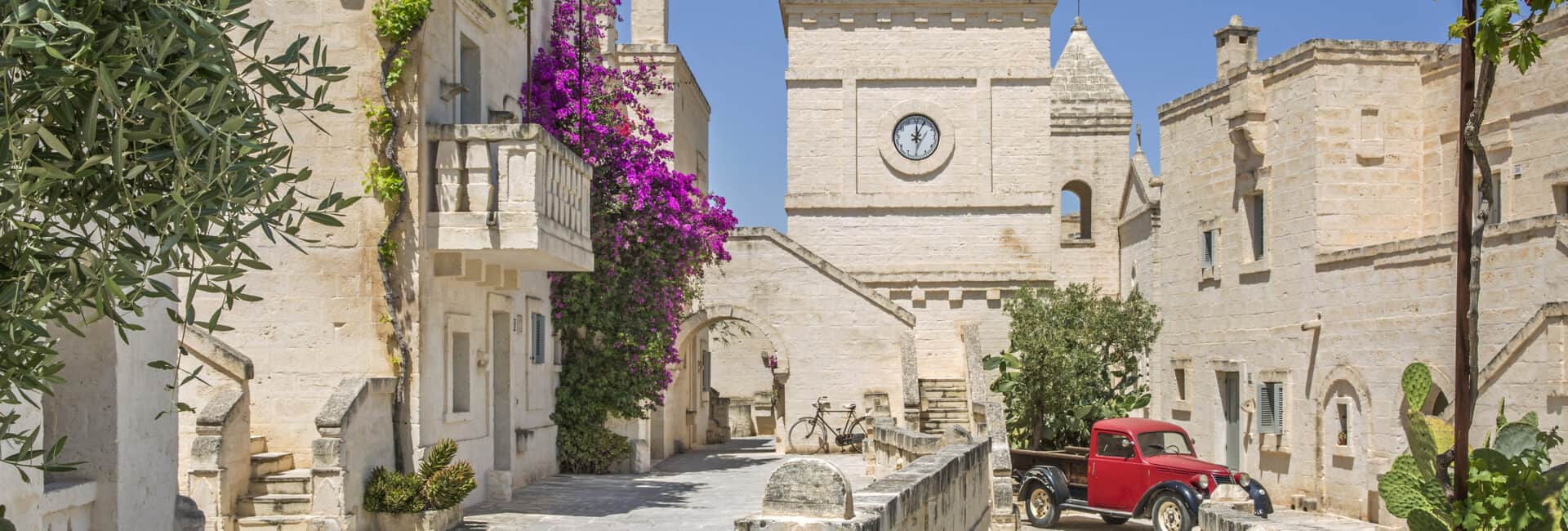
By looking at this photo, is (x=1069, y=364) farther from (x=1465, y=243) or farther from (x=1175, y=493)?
(x=1465, y=243)

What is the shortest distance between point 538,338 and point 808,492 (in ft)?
41.4

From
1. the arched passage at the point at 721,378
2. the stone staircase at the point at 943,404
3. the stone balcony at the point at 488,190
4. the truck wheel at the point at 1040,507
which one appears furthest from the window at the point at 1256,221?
the stone balcony at the point at 488,190

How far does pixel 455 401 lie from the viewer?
55.6 feet

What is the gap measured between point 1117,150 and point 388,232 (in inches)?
1088

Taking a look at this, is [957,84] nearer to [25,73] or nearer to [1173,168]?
[1173,168]

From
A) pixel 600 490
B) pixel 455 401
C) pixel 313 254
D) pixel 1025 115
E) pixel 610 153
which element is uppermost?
pixel 1025 115

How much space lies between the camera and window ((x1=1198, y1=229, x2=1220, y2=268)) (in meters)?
27.2

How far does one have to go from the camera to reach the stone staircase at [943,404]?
2711 cm

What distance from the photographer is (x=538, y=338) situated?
20109 millimetres

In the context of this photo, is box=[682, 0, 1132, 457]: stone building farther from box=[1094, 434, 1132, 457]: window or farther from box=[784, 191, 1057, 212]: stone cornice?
box=[1094, 434, 1132, 457]: window

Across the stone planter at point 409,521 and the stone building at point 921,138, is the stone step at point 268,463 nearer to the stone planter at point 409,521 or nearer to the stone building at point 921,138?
the stone planter at point 409,521

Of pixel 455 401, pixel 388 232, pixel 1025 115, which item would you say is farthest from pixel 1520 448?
pixel 1025 115

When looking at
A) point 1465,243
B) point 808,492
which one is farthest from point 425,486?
point 1465,243

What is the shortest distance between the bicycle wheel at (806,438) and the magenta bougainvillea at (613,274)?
5454 mm
